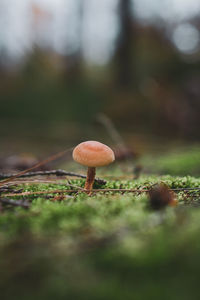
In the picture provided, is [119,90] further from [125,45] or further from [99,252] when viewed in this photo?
[99,252]

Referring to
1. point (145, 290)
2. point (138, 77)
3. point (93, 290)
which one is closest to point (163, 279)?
point (145, 290)

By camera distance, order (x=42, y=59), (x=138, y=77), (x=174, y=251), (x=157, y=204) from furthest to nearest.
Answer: (x=42, y=59), (x=138, y=77), (x=157, y=204), (x=174, y=251)

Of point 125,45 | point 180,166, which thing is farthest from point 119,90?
point 180,166

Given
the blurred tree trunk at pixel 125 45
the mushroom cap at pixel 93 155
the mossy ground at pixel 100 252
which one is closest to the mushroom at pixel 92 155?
the mushroom cap at pixel 93 155

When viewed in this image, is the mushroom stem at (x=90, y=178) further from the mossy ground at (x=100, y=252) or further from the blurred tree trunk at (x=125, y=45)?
the blurred tree trunk at (x=125, y=45)

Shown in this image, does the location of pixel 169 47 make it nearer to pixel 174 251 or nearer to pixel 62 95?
pixel 62 95

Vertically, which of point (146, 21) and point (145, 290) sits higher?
point (146, 21)
